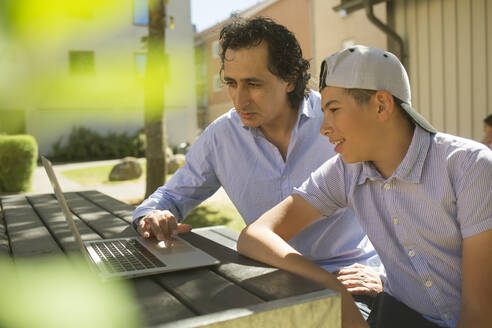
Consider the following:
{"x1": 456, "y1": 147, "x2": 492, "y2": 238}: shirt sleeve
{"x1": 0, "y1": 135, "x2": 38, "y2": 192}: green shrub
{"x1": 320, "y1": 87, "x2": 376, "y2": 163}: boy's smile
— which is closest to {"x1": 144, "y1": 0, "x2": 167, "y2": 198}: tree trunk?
{"x1": 0, "y1": 135, "x2": 38, "y2": 192}: green shrub

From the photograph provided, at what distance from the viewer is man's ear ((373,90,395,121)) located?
67.1 inches

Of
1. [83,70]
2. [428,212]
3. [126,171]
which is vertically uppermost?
[83,70]

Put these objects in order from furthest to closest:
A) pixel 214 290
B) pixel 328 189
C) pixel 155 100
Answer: pixel 155 100 → pixel 328 189 → pixel 214 290

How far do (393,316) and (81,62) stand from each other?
21.8 meters

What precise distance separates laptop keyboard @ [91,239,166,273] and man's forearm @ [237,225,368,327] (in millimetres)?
310

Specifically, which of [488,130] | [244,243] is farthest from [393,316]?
[488,130]

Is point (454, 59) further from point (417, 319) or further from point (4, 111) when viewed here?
point (4, 111)

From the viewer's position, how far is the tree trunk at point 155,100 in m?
7.48

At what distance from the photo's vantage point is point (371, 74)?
1.70m

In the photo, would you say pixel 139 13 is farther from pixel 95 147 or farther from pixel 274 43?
pixel 274 43

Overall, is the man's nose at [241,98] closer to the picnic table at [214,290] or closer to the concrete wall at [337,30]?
the picnic table at [214,290]

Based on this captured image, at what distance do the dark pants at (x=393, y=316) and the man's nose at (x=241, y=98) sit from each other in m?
1.12

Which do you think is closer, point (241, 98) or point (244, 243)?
point (244, 243)

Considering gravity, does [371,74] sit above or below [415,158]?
above
